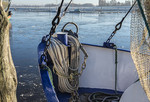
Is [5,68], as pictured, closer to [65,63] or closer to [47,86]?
[47,86]

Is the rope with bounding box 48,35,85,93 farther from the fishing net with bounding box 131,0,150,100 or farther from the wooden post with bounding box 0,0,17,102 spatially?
the fishing net with bounding box 131,0,150,100

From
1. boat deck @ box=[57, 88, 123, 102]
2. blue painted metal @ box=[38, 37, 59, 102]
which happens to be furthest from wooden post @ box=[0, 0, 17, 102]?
boat deck @ box=[57, 88, 123, 102]

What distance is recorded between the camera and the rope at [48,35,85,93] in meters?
2.86

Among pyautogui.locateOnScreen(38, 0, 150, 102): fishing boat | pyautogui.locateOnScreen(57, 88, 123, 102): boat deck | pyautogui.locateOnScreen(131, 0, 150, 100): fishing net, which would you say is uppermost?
pyautogui.locateOnScreen(131, 0, 150, 100): fishing net

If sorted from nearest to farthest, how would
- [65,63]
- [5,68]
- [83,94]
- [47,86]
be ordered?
1. [5,68]
2. [47,86]
3. [65,63]
4. [83,94]

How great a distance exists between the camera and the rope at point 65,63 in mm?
2859

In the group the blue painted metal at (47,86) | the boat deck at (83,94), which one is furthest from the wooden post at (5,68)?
the boat deck at (83,94)

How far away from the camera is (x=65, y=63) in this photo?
2967 millimetres

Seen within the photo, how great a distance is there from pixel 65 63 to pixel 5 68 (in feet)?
3.98

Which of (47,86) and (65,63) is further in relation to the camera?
(65,63)

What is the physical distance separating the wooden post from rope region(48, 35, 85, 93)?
0.92 m

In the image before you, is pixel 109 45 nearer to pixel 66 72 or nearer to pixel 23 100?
pixel 66 72

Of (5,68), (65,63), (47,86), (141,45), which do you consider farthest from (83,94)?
(141,45)

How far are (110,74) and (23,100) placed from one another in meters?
2.16
